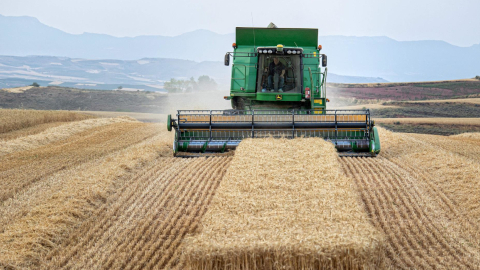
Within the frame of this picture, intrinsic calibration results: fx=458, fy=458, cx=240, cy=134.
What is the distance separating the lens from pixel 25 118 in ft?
66.1

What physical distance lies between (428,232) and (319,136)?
4.11 meters

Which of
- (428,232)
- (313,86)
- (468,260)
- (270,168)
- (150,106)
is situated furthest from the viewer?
(150,106)

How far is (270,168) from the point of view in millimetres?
7113

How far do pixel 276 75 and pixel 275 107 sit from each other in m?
0.78

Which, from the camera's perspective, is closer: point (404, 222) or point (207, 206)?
point (404, 222)

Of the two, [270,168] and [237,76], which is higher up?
[237,76]

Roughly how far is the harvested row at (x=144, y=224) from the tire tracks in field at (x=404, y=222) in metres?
2.44

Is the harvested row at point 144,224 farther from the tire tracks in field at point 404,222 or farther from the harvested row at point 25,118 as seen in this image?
the harvested row at point 25,118

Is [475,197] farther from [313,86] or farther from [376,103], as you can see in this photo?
[376,103]

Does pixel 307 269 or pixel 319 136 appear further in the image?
pixel 319 136

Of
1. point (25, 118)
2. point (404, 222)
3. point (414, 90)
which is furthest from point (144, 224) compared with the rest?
point (414, 90)

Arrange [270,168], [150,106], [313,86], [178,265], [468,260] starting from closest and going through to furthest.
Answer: [178,265], [468,260], [270,168], [313,86], [150,106]

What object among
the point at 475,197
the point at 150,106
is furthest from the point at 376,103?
the point at 475,197

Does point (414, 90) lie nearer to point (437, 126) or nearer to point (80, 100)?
point (437, 126)
